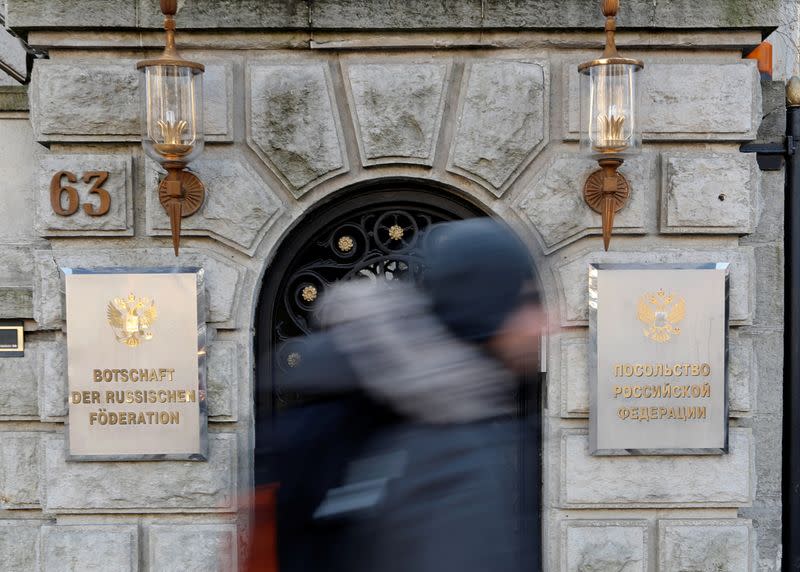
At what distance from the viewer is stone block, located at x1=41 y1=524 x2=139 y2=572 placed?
417 cm

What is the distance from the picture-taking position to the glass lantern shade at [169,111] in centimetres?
383

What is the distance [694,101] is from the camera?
4.20 meters

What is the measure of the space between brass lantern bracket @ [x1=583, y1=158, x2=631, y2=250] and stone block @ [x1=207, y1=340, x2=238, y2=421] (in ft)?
6.36

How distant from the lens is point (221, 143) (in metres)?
4.17

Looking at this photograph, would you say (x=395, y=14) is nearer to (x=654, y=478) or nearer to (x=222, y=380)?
(x=222, y=380)

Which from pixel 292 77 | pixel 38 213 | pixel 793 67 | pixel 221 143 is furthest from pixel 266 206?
pixel 793 67

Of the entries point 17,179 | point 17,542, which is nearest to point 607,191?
point 17,179

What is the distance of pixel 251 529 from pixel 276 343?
99cm

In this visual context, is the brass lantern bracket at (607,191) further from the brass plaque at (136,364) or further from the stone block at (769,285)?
the brass plaque at (136,364)

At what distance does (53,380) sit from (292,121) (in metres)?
1.78

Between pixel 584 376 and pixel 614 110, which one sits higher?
pixel 614 110

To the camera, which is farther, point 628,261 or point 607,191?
point 628,261

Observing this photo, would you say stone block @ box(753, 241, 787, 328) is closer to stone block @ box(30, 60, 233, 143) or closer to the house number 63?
stone block @ box(30, 60, 233, 143)

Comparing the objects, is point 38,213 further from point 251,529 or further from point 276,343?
point 251,529
